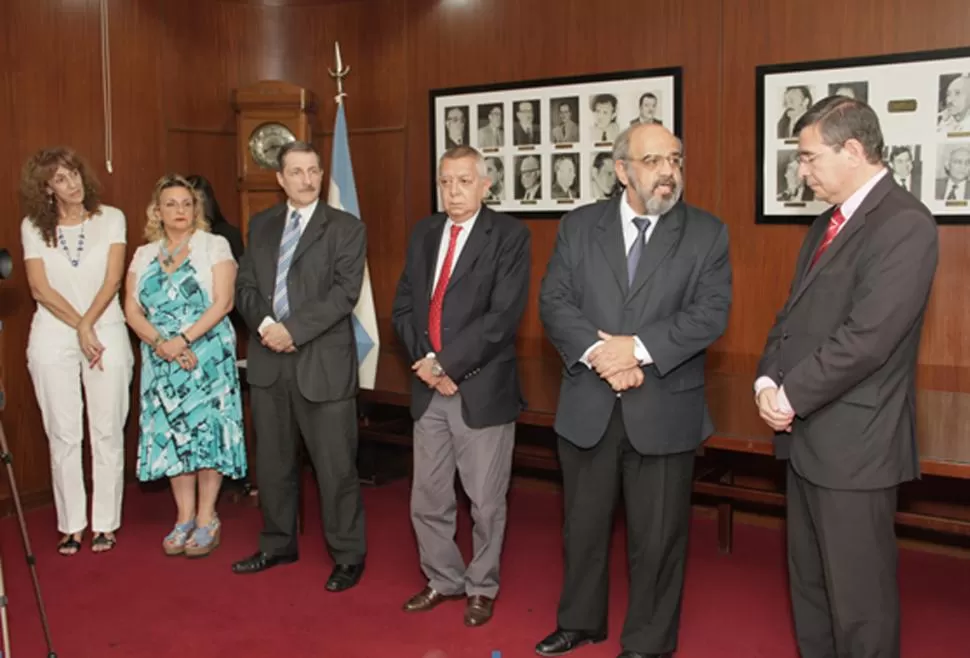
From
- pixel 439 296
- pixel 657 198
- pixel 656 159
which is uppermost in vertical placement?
pixel 656 159

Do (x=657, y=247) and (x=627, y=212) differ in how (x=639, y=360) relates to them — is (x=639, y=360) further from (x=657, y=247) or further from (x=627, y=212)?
(x=627, y=212)

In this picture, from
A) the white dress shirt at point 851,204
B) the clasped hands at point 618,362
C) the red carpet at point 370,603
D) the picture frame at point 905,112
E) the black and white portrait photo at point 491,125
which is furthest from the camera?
the black and white portrait photo at point 491,125

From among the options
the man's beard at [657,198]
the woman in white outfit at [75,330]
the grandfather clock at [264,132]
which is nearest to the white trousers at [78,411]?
the woman in white outfit at [75,330]

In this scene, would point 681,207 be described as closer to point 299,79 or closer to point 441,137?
point 441,137

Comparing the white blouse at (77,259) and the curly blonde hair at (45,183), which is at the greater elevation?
the curly blonde hair at (45,183)

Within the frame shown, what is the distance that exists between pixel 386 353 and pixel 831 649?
305cm

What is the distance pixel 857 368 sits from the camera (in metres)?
2.59

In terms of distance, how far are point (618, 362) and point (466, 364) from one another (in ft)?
2.20

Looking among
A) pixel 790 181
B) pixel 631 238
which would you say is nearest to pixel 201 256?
pixel 631 238

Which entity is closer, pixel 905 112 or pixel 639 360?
pixel 639 360

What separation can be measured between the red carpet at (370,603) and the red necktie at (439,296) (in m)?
Result: 1.03

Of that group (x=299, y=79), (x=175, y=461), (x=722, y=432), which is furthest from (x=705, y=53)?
(x=175, y=461)

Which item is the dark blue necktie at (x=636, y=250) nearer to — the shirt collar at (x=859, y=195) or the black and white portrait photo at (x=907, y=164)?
the shirt collar at (x=859, y=195)

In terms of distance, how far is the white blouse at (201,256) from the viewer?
4348mm
